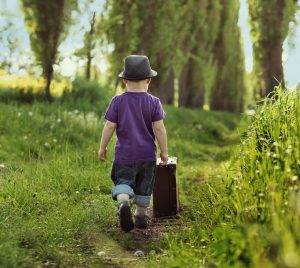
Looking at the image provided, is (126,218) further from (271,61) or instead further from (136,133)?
(271,61)

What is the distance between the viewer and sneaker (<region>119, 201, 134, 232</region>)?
5371mm

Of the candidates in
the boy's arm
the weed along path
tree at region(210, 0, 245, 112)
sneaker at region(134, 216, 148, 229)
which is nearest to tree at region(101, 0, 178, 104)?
the weed along path

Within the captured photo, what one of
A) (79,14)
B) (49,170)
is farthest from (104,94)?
(49,170)

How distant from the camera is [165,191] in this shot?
668 centimetres

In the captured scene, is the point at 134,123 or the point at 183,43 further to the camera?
the point at 183,43

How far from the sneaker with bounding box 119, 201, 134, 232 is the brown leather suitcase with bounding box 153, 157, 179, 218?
1210mm

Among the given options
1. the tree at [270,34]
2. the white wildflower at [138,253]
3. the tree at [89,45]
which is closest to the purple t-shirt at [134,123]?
the white wildflower at [138,253]

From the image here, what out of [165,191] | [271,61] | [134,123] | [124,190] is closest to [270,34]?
[271,61]

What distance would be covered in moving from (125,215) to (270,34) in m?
14.8

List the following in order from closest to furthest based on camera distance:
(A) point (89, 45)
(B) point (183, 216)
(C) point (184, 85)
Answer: (B) point (183, 216)
(A) point (89, 45)
(C) point (184, 85)

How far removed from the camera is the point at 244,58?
32.3 meters

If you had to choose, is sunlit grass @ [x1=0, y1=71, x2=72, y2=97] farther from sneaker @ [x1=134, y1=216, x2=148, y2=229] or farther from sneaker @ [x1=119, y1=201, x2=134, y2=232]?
sneaker @ [x1=119, y1=201, x2=134, y2=232]

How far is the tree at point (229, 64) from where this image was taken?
28234 millimetres

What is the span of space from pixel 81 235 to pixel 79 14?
10732 millimetres
